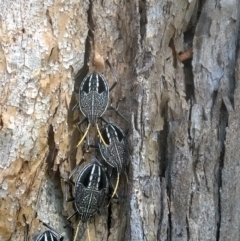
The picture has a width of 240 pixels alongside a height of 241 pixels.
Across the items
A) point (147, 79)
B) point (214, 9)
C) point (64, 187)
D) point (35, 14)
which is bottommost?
point (64, 187)

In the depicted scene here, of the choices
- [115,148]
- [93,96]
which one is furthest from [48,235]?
[93,96]

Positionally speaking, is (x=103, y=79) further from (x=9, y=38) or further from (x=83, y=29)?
(x=9, y=38)

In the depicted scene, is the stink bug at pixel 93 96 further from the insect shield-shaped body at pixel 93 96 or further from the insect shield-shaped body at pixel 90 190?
the insect shield-shaped body at pixel 90 190

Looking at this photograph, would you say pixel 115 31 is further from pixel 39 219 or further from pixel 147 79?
pixel 39 219

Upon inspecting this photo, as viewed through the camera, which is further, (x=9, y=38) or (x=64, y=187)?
(x=64, y=187)

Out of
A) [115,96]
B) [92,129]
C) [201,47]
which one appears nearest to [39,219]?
[92,129]

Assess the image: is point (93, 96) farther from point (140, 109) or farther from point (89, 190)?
point (89, 190)

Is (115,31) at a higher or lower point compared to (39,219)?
higher
